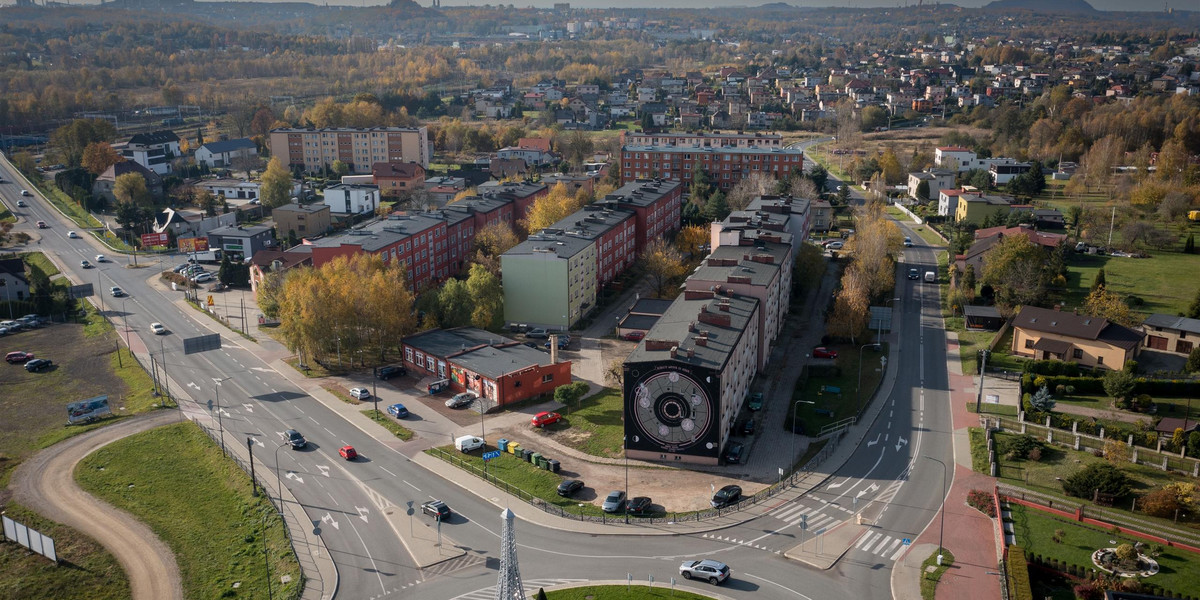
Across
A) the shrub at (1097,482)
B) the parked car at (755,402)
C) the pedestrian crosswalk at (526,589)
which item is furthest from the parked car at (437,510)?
the shrub at (1097,482)

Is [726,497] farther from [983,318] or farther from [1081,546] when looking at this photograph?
[983,318]

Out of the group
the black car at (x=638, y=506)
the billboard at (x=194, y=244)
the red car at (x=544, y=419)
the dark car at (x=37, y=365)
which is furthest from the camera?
the billboard at (x=194, y=244)

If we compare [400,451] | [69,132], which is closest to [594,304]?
[400,451]

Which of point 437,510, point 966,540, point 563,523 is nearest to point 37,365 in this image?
point 437,510

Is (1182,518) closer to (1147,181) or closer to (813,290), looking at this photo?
(813,290)

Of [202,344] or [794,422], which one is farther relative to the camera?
[202,344]

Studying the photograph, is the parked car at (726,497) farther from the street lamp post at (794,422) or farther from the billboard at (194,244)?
the billboard at (194,244)
